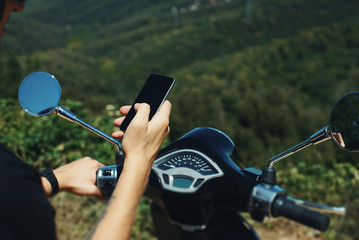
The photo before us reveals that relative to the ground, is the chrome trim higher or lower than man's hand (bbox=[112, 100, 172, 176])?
lower

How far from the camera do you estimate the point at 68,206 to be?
11.8 feet

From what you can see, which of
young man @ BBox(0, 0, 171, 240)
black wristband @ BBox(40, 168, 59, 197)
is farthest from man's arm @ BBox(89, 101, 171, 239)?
black wristband @ BBox(40, 168, 59, 197)

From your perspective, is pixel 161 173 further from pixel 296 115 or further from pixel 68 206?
pixel 296 115

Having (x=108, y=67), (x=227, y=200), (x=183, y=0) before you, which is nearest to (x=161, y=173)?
(x=227, y=200)

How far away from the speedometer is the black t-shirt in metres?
0.38

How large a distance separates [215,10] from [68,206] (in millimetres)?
111933

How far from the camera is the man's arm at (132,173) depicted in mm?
1008

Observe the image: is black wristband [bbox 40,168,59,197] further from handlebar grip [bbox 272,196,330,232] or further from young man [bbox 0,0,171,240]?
handlebar grip [bbox 272,196,330,232]

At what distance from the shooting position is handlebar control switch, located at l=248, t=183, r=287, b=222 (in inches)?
38.9

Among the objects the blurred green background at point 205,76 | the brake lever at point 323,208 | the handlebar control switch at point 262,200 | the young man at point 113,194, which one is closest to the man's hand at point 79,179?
the young man at point 113,194

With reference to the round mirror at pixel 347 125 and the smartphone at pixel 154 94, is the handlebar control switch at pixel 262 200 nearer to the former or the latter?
the round mirror at pixel 347 125

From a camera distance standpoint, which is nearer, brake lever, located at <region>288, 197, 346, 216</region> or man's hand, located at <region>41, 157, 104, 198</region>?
brake lever, located at <region>288, 197, 346, 216</region>

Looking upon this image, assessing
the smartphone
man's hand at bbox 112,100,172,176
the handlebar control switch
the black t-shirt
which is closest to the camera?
the black t-shirt

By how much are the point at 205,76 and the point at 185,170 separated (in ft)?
→ 180
